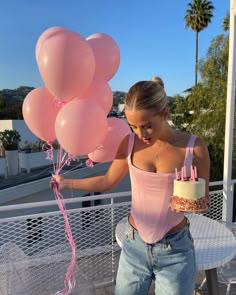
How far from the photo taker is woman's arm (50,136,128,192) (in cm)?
154

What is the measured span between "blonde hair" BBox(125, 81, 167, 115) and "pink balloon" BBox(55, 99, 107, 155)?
19.5 inches

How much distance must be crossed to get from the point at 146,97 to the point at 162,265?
0.71 m

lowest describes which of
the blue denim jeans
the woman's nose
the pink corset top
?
the blue denim jeans

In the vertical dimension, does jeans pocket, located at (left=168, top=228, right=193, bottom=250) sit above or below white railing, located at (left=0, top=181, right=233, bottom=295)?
above

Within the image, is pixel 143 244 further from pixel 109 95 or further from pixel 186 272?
pixel 109 95

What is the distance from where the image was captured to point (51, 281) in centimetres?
234

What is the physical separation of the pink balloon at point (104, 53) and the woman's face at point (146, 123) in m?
0.87

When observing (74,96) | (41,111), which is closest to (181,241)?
(74,96)

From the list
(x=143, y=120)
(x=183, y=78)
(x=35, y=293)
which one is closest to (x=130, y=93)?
(x=143, y=120)

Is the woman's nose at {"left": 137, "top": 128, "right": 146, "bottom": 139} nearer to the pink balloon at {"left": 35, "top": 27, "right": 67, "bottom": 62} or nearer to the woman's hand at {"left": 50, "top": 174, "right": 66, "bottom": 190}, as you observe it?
the woman's hand at {"left": 50, "top": 174, "right": 66, "bottom": 190}

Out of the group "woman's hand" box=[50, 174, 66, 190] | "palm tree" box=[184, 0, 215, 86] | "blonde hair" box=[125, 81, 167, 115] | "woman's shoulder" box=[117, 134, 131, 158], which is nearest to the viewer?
"blonde hair" box=[125, 81, 167, 115]

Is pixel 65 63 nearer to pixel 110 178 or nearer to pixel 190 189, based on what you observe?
pixel 110 178

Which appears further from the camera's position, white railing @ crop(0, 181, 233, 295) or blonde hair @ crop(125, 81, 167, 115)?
white railing @ crop(0, 181, 233, 295)

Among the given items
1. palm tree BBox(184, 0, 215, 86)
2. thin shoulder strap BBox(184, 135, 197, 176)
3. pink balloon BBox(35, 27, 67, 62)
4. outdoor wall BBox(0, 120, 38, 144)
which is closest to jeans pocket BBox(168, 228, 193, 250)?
thin shoulder strap BBox(184, 135, 197, 176)
